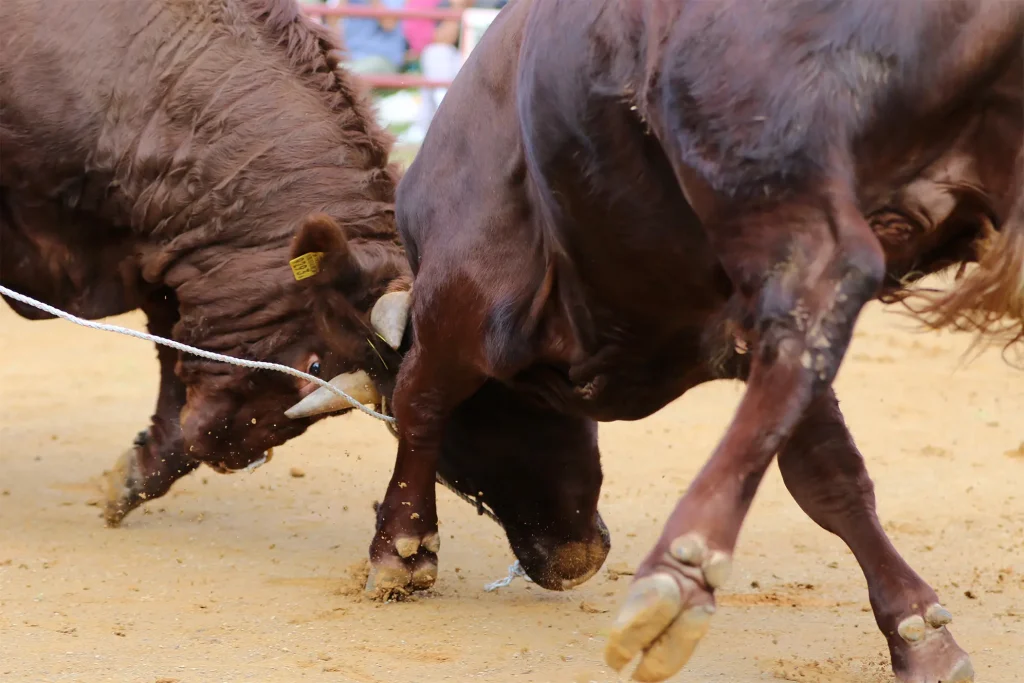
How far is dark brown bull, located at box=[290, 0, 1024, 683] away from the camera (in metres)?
2.53

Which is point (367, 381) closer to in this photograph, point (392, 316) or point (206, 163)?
point (392, 316)

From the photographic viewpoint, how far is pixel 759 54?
2611 mm

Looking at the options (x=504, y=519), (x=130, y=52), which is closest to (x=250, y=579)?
(x=504, y=519)

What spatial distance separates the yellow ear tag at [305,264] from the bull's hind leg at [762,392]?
202 centimetres

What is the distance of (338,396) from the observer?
4.50 metres

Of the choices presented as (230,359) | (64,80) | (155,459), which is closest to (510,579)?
(230,359)

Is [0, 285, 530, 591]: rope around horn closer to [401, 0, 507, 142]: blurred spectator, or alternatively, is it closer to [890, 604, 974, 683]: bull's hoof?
[890, 604, 974, 683]: bull's hoof

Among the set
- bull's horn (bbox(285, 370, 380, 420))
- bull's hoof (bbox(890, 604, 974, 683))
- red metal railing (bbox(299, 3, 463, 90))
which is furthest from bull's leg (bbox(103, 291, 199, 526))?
red metal railing (bbox(299, 3, 463, 90))

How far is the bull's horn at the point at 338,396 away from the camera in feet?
14.6

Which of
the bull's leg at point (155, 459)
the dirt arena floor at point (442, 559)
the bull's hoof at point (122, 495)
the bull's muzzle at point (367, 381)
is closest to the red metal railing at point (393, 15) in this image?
the dirt arena floor at point (442, 559)

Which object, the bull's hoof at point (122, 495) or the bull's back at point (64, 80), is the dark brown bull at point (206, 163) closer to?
the bull's back at point (64, 80)

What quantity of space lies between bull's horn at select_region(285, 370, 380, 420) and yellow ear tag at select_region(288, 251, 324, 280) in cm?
36

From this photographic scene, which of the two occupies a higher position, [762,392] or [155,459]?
[762,392]

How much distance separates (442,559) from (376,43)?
29.2ft
